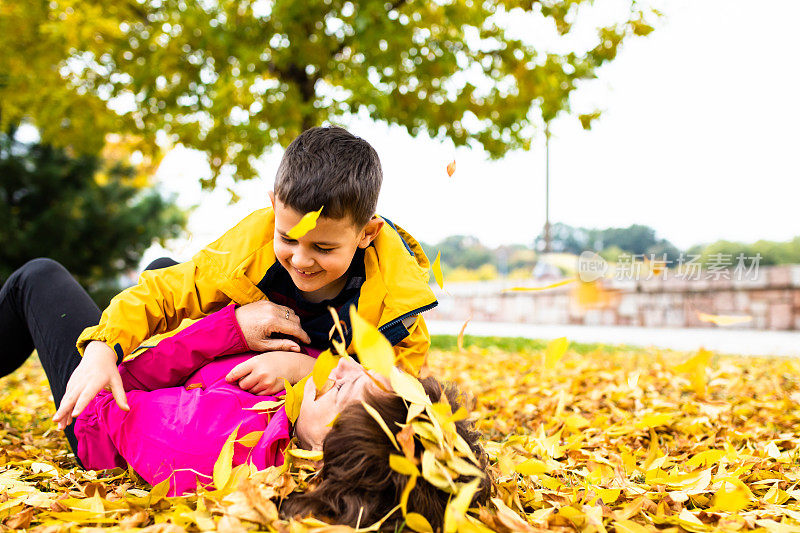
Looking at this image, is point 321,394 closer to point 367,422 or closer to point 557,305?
point 367,422

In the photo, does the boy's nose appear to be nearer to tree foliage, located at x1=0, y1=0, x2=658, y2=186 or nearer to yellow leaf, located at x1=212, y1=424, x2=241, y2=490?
yellow leaf, located at x1=212, y1=424, x2=241, y2=490

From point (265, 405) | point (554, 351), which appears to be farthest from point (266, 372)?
point (554, 351)

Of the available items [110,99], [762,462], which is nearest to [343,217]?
[762,462]

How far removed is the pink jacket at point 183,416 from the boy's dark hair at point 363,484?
0.29 meters

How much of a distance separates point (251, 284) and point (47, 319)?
2.46 ft

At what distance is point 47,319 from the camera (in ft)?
6.95

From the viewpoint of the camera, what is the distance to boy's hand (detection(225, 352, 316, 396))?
6.00 ft

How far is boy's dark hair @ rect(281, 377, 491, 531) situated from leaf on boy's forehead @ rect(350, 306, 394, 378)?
0.18m

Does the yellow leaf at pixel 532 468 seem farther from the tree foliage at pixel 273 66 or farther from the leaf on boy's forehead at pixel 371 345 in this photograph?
the tree foliage at pixel 273 66

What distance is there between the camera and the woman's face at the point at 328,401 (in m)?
1.54

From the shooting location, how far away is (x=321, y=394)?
161 cm

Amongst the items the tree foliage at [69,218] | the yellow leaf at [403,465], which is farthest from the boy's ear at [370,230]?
the tree foliage at [69,218]

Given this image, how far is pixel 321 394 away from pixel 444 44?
18.3 feet

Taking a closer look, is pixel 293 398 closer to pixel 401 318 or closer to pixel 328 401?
pixel 328 401
